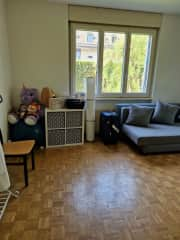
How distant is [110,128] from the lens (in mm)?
3430

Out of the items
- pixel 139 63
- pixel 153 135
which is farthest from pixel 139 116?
pixel 139 63

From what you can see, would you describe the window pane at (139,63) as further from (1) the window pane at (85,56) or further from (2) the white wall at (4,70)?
(2) the white wall at (4,70)

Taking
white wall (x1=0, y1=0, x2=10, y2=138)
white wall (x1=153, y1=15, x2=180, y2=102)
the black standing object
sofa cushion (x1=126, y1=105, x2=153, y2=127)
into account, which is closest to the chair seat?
white wall (x1=0, y1=0, x2=10, y2=138)

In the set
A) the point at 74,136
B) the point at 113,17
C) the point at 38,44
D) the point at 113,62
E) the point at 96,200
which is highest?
the point at 113,17

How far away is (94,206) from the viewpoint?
1896 mm

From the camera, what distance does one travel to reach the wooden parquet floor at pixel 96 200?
1.60m

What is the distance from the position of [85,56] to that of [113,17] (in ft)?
2.93

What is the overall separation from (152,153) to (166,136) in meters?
0.39

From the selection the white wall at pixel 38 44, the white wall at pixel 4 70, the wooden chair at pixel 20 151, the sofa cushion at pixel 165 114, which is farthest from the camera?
the sofa cushion at pixel 165 114

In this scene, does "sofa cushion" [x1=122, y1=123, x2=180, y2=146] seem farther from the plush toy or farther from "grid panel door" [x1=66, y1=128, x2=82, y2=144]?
the plush toy

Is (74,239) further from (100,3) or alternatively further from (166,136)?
(100,3)

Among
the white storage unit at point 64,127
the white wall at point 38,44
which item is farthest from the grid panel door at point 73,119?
the white wall at point 38,44

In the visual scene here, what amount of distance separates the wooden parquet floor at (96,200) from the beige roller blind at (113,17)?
8.28 ft

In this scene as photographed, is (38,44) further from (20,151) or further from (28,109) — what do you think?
(20,151)
